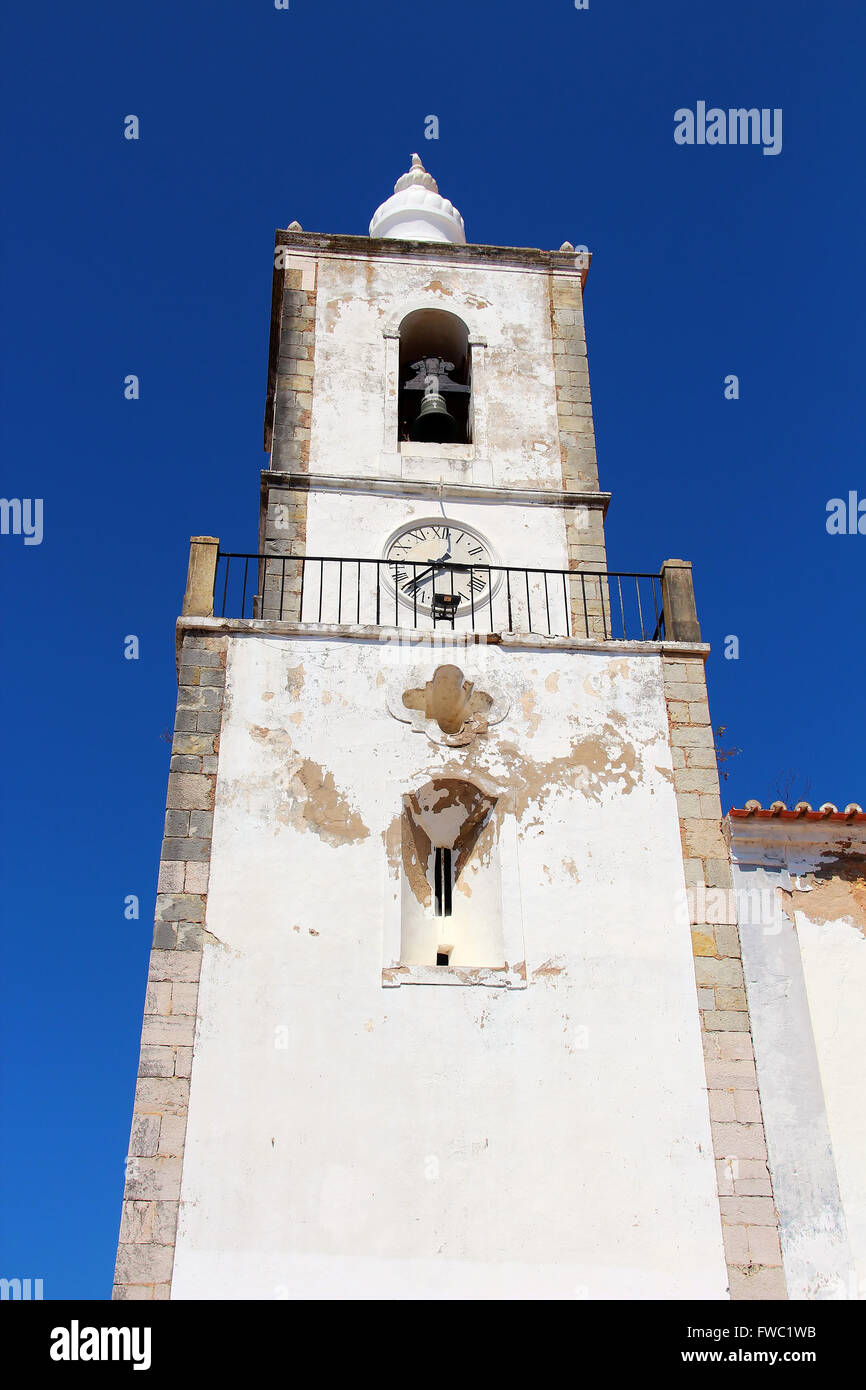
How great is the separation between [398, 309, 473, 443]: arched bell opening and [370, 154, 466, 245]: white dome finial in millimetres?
1426

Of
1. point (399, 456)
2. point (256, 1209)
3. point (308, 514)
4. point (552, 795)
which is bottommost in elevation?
point (256, 1209)

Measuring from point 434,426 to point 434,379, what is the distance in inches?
15.8

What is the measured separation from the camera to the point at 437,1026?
7.38 metres

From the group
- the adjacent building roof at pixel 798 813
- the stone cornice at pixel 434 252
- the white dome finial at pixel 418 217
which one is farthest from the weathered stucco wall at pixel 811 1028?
the white dome finial at pixel 418 217

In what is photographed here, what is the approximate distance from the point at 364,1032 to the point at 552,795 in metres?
1.93

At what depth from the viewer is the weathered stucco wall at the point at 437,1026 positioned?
675 centimetres

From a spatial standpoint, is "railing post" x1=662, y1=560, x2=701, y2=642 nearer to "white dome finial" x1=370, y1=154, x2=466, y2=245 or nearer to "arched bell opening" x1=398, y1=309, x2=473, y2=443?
"arched bell opening" x1=398, y1=309, x2=473, y2=443

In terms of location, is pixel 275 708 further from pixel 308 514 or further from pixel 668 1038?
pixel 668 1038

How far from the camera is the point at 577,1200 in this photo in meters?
6.92

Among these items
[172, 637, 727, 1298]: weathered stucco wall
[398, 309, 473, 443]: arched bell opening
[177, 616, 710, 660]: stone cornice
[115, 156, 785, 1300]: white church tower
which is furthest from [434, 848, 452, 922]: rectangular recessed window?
[398, 309, 473, 443]: arched bell opening

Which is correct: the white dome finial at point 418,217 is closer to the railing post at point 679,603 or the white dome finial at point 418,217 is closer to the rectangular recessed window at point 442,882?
the railing post at point 679,603

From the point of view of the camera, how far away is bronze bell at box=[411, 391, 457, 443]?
1144 cm

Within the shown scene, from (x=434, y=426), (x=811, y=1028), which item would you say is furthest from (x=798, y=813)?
(x=434, y=426)
